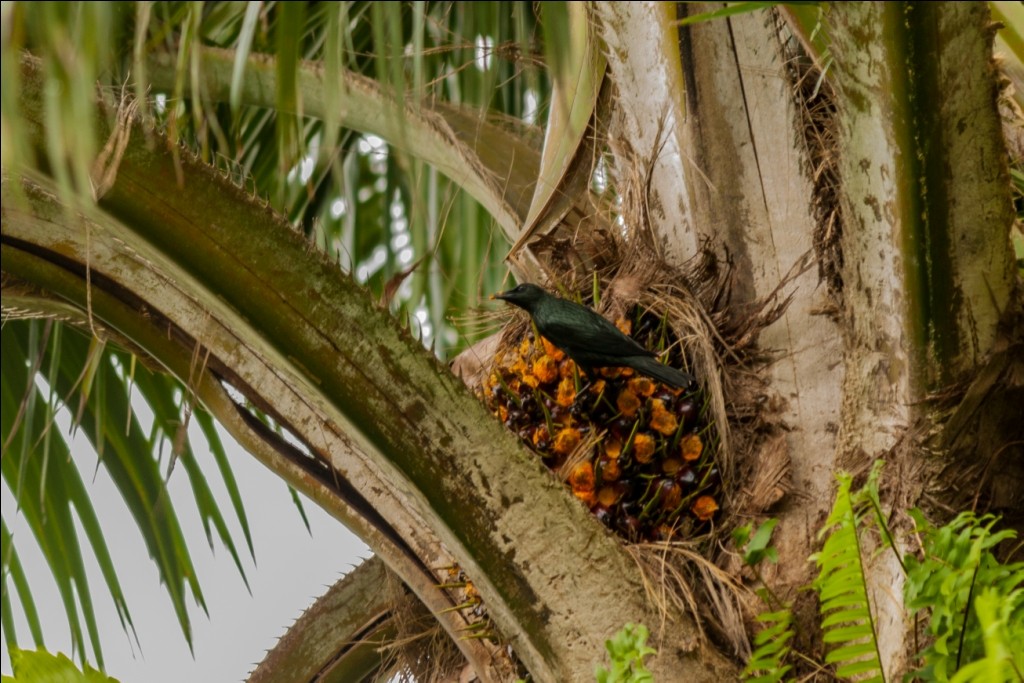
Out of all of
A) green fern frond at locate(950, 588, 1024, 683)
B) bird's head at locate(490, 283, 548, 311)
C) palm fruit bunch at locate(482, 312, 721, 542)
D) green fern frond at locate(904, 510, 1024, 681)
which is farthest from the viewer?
bird's head at locate(490, 283, 548, 311)

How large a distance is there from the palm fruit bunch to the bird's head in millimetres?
87

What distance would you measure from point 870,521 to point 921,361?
0.17m

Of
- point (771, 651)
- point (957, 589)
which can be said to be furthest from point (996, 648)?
point (771, 651)

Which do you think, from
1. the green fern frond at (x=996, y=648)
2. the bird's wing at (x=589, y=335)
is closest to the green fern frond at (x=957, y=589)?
the green fern frond at (x=996, y=648)

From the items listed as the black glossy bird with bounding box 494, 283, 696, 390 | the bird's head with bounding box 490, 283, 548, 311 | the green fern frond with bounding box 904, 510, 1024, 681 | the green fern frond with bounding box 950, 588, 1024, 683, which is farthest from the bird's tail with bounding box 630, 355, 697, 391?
the green fern frond with bounding box 950, 588, 1024, 683

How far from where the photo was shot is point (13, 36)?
773mm

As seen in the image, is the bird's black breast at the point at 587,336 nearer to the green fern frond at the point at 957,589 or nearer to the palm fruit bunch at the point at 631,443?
the palm fruit bunch at the point at 631,443

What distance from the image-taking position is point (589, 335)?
62.3 inches

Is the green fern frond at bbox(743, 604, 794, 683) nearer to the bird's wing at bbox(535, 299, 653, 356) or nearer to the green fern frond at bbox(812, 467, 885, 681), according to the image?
the green fern frond at bbox(812, 467, 885, 681)

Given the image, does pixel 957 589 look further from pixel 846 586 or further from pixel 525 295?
pixel 525 295

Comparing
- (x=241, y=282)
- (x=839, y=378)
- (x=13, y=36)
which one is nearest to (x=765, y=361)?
(x=839, y=378)

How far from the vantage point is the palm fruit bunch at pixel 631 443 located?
60.8 inches

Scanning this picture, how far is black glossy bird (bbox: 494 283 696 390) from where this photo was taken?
5.14ft

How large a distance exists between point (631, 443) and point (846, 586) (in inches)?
16.5
